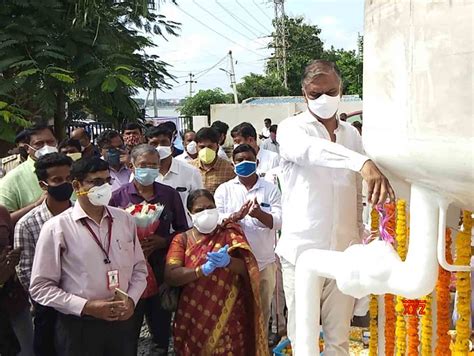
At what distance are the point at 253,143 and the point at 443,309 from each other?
3373 mm

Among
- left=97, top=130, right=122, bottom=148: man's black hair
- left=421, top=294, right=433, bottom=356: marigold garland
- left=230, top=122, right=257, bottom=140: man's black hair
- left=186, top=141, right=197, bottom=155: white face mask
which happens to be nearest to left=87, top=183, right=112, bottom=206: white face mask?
left=421, top=294, right=433, bottom=356: marigold garland

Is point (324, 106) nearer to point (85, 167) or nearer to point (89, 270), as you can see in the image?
point (85, 167)

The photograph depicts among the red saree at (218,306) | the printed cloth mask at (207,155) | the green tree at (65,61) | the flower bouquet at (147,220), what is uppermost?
the green tree at (65,61)

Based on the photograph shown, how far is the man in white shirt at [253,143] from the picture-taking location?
5.30 m

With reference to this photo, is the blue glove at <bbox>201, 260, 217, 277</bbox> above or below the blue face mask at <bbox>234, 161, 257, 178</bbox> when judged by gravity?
below

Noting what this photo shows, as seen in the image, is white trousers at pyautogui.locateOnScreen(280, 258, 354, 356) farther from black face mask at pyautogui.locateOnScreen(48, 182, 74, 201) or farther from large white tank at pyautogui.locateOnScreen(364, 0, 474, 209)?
black face mask at pyautogui.locateOnScreen(48, 182, 74, 201)

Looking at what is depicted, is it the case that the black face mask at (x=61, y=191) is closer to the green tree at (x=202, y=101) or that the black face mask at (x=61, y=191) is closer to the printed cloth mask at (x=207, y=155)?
the printed cloth mask at (x=207, y=155)

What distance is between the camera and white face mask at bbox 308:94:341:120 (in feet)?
8.40

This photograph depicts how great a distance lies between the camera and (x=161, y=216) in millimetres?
3670

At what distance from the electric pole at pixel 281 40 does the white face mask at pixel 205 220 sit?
32.2 meters

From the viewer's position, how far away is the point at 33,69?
7.12m

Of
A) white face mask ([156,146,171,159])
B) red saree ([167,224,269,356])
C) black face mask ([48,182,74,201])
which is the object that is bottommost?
red saree ([167,224,269,356])

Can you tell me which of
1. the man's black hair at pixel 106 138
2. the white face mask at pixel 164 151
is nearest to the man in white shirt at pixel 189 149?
the man's black hair at pixel 106 138

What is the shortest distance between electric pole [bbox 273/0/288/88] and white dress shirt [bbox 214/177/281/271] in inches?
1241
